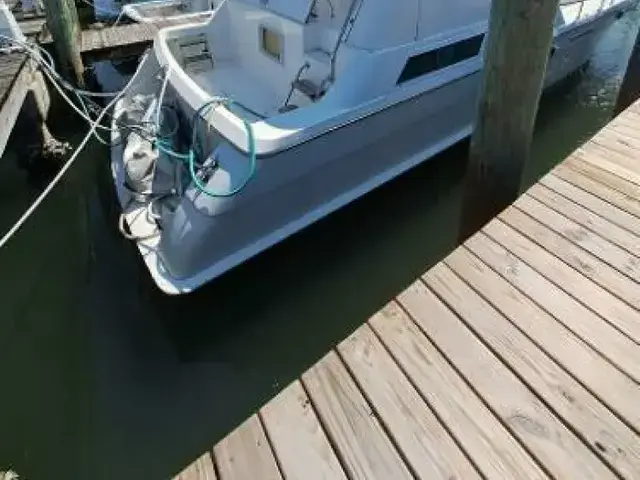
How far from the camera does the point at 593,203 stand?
9.89ft

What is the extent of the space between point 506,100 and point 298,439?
2.24m

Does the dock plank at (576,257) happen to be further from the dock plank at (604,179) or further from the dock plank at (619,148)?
the dock plank at (619,148)

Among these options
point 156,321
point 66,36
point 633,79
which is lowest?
point 156,321

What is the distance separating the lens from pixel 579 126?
6492mm

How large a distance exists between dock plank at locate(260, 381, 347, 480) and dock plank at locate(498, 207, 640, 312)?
53.9 inches

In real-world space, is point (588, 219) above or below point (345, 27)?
below

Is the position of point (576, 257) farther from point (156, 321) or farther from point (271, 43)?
point (271, 43)

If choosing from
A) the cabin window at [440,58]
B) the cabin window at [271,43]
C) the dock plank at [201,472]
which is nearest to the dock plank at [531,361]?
the dock plank at [201,472]

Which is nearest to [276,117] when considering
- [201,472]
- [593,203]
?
[593,203]

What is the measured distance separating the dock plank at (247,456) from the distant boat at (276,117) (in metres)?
1.94

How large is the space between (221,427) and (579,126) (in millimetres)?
5487

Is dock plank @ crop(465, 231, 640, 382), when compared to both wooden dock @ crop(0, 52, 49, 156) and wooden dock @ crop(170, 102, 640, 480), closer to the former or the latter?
wooden dock @ crop(170, 102, 640, 480)

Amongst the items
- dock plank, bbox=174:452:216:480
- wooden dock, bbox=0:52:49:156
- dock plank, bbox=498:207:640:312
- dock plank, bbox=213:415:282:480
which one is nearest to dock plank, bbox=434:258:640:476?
dock plank, bbox=498:207:640:312

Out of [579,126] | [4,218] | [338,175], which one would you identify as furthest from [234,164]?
[579,126]
